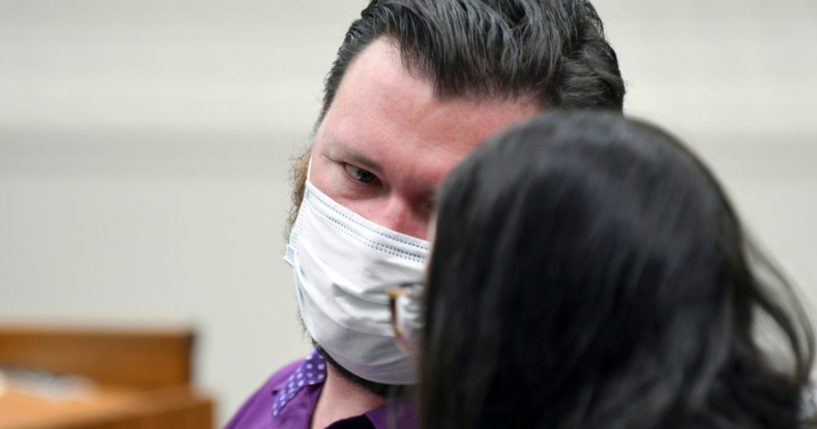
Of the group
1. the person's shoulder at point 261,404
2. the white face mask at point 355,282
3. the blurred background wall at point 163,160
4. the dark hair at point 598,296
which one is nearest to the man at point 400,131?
the white face mask at point 355,282

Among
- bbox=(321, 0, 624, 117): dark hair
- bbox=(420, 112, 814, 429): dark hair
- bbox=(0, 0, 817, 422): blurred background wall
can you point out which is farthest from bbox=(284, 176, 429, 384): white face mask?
bbox=(0, 0, 817, 422): blurred background wall

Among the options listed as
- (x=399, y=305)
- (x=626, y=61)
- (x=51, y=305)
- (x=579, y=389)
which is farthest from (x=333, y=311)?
(x=51, y=305)

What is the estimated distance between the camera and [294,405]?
4.51ft

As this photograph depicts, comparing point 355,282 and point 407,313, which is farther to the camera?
point 355,282

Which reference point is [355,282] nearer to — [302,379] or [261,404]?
[302,379]

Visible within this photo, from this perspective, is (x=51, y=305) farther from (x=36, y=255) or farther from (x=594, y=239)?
(x=594, y=239)

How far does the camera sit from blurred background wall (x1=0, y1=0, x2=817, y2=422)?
4363 mm

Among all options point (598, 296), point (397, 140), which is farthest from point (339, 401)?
point (598, 296)

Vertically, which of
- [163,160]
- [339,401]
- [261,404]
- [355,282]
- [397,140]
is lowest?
[163,160]

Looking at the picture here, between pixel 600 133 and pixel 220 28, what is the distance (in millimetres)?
3767

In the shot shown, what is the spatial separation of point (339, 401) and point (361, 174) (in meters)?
0.27

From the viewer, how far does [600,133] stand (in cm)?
77

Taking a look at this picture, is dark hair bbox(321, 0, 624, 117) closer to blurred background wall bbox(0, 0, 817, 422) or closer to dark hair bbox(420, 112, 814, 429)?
dark hair bbox(420, 112, 814, 429)

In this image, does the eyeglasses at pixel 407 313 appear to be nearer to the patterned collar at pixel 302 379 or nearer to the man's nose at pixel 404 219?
the man's nose at pixel 404 219
